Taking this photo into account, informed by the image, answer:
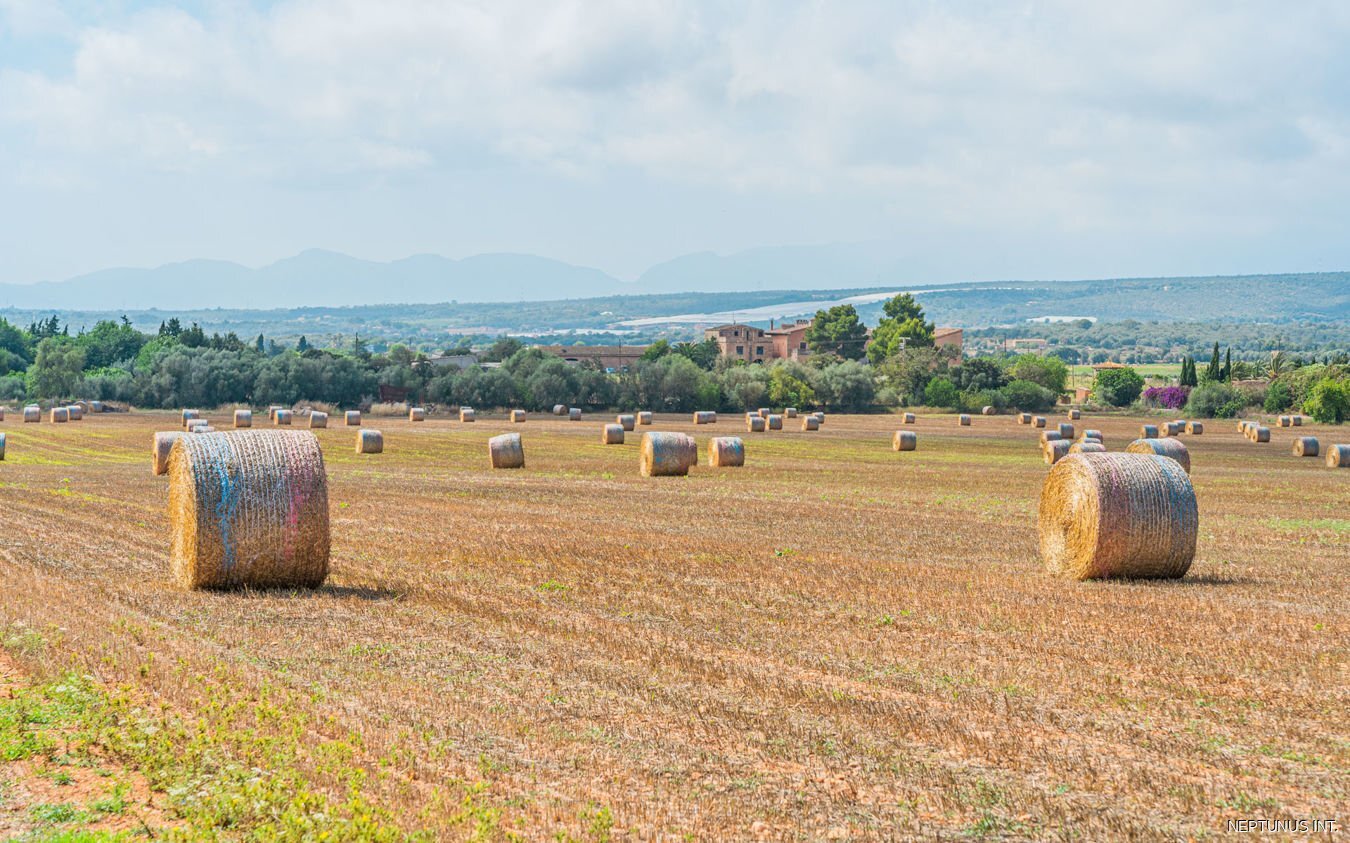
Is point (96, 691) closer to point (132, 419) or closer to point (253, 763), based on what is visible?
point (253, 763)

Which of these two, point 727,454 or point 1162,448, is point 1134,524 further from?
point 727,454

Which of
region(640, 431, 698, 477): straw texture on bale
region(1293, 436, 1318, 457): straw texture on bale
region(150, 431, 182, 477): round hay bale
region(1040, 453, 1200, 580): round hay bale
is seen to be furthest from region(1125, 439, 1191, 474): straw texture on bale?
region(150, 431, 182, 477): round hay bale

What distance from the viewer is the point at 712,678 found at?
502 inches

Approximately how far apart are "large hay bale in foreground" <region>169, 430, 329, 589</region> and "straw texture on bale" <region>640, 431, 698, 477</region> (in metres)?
26.0

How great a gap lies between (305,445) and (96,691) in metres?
6.95

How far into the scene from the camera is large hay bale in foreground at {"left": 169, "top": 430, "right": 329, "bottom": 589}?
57.5ft

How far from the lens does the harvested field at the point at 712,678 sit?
932cm

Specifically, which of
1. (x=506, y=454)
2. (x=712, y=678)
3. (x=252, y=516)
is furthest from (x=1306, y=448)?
(x=712, y=678)

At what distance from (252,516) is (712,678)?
7.63 meters

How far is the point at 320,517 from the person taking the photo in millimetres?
18062

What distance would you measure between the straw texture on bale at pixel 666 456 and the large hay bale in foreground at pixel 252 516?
26.0 m

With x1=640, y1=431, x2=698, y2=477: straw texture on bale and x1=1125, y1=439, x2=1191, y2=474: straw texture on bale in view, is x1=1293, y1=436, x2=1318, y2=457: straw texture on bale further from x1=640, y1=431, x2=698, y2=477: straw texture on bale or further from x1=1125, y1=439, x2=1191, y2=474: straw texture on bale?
x1=640, y1=431, x2=698, y2=477: straw texture on bale

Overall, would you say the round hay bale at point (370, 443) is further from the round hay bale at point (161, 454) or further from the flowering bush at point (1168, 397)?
the flowering bush at point (1168, 397)

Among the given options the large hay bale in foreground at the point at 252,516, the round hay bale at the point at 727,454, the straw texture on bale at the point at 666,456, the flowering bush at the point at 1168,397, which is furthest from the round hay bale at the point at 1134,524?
the flowering bush at the point at 1168,397
